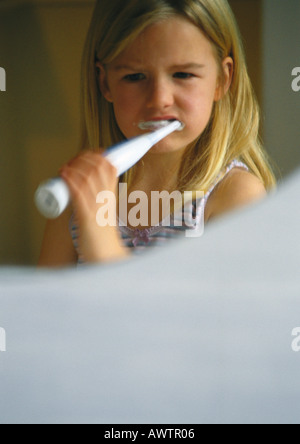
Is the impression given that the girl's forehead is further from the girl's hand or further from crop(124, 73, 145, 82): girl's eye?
the girl's hand

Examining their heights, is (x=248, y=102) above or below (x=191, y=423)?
above

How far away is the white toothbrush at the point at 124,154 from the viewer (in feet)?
3.03

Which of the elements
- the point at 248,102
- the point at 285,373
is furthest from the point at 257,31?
the point at 285,373

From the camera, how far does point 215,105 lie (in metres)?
0.97

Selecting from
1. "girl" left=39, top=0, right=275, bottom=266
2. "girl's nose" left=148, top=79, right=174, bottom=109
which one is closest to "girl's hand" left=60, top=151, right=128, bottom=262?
"girl" left=39, top=0, right=275, bottom=266

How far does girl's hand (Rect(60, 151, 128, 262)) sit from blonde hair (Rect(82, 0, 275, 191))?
0.10 ft

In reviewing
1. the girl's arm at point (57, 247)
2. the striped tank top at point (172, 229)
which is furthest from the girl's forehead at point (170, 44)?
the girl's arm at point (57, 247)

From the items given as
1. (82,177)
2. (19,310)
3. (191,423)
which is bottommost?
(191,423)

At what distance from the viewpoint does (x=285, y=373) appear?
3.47ft

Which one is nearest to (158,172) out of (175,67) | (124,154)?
(124,154)


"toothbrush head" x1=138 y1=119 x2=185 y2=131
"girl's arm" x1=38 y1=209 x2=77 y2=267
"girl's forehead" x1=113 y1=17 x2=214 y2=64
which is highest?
"girl's forehead" x1=113 y1=17 x2=214 y2=64

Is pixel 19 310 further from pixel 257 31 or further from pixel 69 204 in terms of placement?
pixel 257 31

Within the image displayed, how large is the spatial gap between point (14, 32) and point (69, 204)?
12.6 inches

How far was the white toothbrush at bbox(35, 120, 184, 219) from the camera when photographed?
923 millimetres
